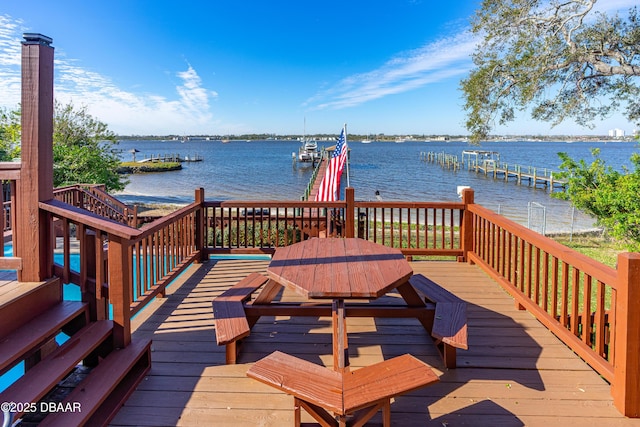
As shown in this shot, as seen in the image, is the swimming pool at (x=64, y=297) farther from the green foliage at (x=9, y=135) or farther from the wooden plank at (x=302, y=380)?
the green foliage at (x=9, y=135)

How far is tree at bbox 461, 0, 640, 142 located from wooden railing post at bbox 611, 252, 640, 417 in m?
10.3

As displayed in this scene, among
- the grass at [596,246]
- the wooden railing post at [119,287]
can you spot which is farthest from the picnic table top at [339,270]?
the grass at [596,246]

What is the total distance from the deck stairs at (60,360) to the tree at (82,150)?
12.0 m

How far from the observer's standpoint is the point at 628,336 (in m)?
2.07

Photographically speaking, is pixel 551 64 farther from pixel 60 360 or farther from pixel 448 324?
pixel 60 360

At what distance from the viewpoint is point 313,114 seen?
157ft

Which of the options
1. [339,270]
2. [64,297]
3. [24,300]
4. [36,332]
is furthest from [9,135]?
[339,270]

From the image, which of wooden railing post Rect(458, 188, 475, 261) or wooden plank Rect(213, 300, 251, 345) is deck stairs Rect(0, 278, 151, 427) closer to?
wooden plank Rect(213, 300, 251, 345)

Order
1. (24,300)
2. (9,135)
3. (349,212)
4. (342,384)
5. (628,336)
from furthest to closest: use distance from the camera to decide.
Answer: (9,135)
(349,212)
(24,300)
(628,336)
(342,384)

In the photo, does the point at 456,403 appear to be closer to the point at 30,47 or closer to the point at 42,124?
the point at 42,124

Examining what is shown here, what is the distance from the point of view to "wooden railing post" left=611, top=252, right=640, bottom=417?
80.6 inches

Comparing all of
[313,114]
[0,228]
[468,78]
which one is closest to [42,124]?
[0,228]

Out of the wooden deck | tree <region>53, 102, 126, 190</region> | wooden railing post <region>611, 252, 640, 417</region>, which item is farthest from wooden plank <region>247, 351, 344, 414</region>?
tree <region>53, 102, 126, 190</region>

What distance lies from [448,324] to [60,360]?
2.29m
